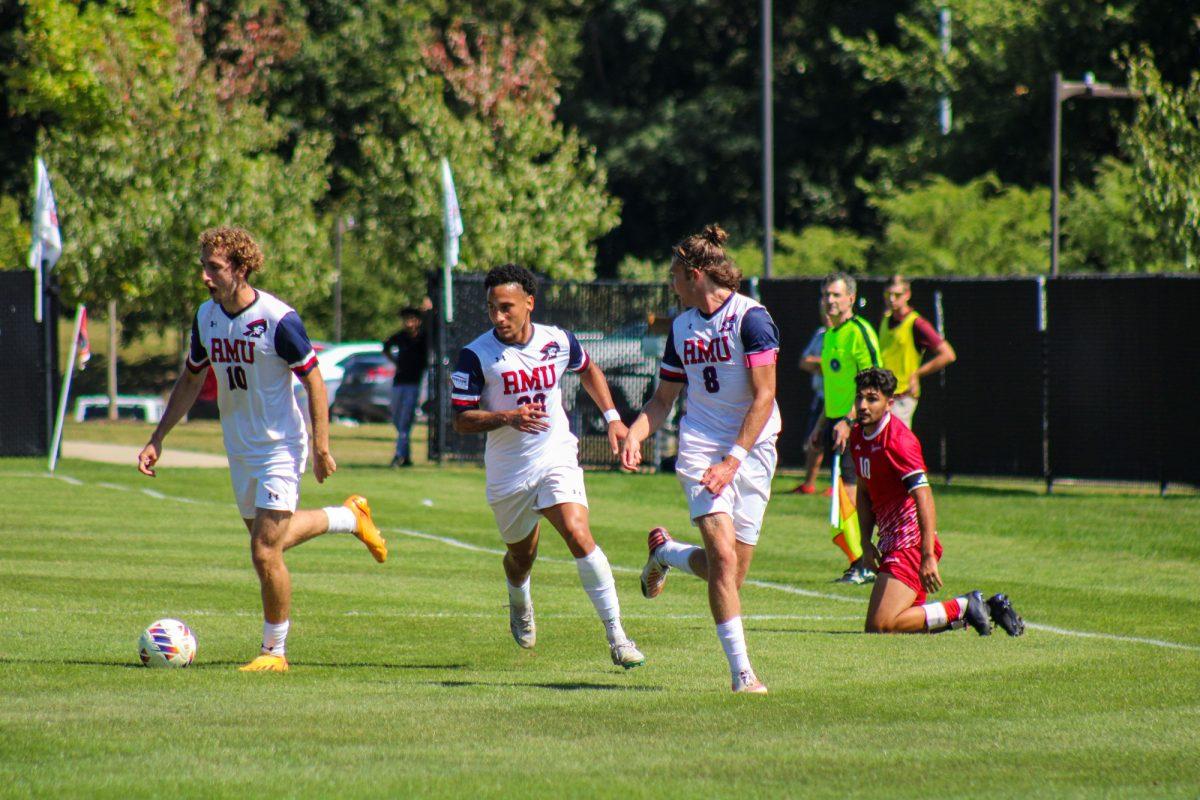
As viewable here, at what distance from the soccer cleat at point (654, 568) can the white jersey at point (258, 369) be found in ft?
6.77

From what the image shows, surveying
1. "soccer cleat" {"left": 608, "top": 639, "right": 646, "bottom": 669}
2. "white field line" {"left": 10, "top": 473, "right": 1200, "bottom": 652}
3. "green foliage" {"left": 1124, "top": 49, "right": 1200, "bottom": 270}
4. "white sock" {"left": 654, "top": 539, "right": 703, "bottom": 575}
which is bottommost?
"white field line" {"left": 10, "top": 473, "right": 1200, "bottom": 652}

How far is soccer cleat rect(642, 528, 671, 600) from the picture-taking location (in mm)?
9539

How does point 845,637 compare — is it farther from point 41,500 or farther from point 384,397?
point 384,397

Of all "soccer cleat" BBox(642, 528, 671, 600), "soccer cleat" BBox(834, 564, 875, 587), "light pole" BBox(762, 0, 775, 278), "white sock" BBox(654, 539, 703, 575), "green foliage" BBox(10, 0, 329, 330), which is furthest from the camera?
"green foliage" BBox(10, 0, 329, 330)

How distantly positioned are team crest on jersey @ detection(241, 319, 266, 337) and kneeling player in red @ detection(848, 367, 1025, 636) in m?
3.55

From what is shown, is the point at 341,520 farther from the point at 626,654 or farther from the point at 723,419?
the point at 723,419

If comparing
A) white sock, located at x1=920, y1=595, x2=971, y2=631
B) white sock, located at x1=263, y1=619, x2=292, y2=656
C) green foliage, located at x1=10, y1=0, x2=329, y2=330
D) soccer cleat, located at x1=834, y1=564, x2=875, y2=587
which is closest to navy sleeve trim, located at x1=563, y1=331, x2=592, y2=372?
white sock, located at x1=263, y1=619, x2=292, y2=656

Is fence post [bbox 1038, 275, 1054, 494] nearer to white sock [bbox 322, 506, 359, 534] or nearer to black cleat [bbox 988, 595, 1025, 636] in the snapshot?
black cleat [bbox 988, 595, 1025, 636]

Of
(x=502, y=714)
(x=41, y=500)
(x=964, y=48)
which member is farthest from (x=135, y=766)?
(x=964, y=48)

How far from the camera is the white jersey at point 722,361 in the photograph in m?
8.02

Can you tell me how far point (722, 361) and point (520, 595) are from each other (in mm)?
1836

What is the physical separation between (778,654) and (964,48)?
3628 centimetres

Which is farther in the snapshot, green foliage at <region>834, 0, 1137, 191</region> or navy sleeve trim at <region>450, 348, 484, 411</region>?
green foliage at <region>834, 0, 1137, 191</region>

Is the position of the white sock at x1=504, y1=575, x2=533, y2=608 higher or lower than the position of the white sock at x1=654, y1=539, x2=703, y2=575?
lower
